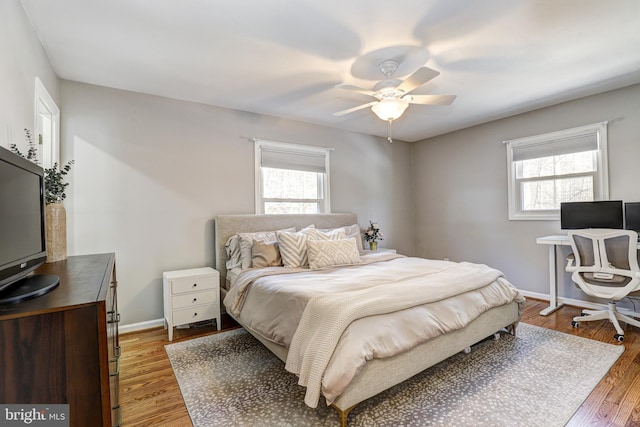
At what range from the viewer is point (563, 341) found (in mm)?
2836

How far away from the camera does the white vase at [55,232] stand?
1942mm

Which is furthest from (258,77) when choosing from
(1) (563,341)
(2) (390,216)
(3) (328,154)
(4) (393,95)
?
(1) (563,341)

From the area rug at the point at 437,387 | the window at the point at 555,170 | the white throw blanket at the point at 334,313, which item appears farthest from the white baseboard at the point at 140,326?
the window at the point at 555,170

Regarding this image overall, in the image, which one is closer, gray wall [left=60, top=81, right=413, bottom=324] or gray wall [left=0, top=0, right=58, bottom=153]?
gray wall [left=0, top=0, right=58, bottom=153]

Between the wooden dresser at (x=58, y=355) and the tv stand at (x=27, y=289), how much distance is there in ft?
Result: 0.09

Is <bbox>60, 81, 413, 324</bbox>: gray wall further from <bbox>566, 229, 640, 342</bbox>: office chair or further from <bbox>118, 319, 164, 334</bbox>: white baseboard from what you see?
<bbox>566, 229, 640, 342</bbox>: office chair

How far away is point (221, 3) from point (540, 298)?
4.94 metres

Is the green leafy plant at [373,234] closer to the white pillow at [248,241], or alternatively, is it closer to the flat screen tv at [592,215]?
the white pillow at [248,241]

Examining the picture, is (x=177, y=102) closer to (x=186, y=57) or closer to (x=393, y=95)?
(x=186, y=57)

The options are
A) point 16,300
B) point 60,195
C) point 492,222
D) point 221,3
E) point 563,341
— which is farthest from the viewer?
point 492,222

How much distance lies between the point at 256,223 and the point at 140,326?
1.68 metres

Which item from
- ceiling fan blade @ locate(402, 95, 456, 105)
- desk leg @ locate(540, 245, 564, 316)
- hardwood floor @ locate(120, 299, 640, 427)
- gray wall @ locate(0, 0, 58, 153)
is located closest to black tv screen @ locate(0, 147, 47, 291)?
gray wall @ locate(0, 0, 58, 153)

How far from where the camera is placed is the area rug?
1.84 m

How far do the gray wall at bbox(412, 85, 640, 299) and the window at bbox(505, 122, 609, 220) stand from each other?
0.09 meters
